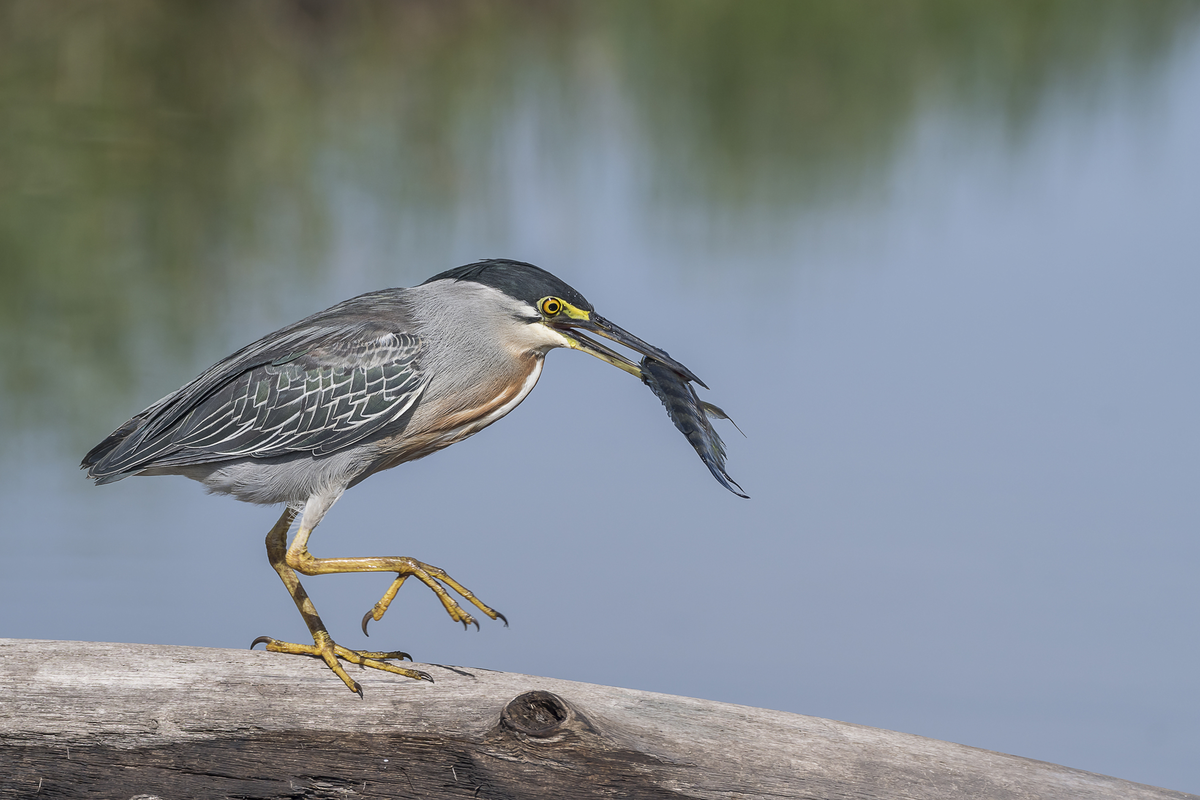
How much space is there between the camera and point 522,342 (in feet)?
9.05

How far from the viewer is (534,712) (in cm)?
223

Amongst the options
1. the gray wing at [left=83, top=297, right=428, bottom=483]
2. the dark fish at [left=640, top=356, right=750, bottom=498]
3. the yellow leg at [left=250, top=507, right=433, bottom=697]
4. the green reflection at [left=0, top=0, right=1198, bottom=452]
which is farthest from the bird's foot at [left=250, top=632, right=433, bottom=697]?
the green reflection at [left=0, top=0, right=1198, bottom=452]

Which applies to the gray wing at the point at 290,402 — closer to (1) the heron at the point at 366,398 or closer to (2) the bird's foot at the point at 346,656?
(1) the heron at the point at 366,398

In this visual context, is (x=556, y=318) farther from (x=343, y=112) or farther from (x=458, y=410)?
(x=343, y=112)

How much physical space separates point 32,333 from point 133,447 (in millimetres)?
3105

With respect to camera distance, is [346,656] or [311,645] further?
[311,645]

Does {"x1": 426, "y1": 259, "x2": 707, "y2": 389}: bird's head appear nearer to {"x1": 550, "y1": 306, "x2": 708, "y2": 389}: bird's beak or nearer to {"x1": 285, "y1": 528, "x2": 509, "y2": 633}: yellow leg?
{"x1": 550, "y1": 306, "x2": 708, "y2": 389}: bird's beak

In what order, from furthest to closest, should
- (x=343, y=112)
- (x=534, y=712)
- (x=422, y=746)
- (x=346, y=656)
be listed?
(x=343, y=112), (x=346, y=656), (x=422, y=746), (x=534, y=712)

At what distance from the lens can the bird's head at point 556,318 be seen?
2709mm

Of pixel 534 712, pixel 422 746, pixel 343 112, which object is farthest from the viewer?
pixel 343 112

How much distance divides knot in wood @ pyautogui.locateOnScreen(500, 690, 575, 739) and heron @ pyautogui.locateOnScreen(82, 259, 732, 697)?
1.60 feet

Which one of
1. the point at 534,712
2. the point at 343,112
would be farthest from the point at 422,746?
the point at 343,112

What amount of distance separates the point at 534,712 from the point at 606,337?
97 centimetres

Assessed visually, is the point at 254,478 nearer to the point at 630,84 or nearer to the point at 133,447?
the point at 133,447
